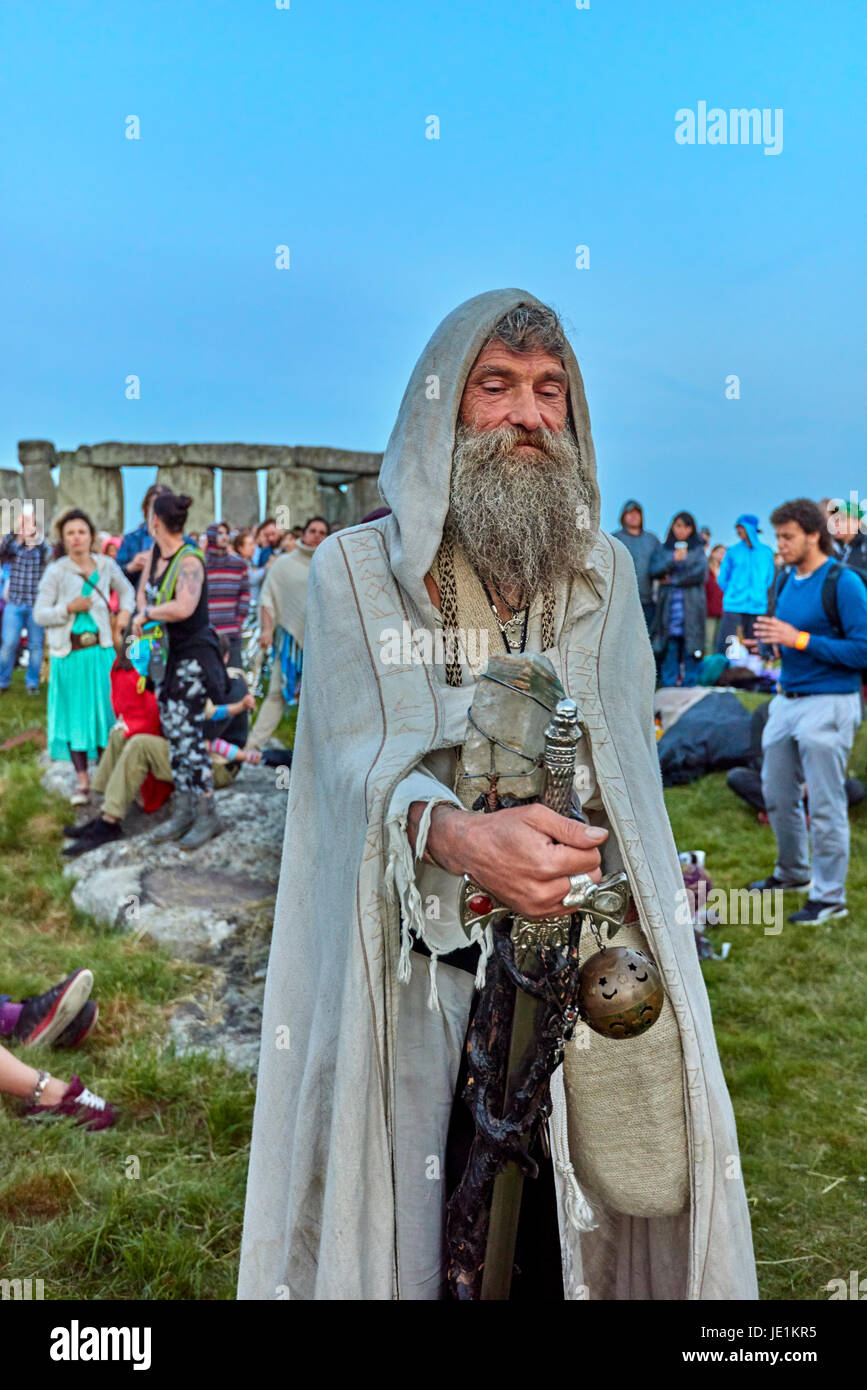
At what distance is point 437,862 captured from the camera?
1.94 meters

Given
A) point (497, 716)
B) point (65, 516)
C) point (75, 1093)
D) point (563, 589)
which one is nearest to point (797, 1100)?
point (75, 1093)

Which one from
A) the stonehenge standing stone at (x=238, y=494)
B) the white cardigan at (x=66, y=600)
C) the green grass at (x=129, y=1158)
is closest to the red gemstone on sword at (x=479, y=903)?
the green grass at (x=129, y=1158)

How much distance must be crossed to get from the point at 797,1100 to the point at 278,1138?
2853 mm

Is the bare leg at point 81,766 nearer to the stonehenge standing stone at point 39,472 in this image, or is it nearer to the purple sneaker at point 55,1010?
the purple sneaker at point 55,1010

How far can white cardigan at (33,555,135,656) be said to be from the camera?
8.40 metres

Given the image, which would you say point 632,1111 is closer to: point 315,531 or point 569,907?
point 569,907

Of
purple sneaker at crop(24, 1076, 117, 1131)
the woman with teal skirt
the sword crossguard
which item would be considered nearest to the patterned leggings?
the woman with teal skirt

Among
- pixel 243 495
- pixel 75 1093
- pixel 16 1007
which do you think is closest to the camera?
pixel 75 1093

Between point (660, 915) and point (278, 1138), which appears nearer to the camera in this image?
point (660, 915)

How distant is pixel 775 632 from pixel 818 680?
0.48 meters

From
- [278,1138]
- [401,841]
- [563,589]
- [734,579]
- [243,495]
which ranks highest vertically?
[243,495]
